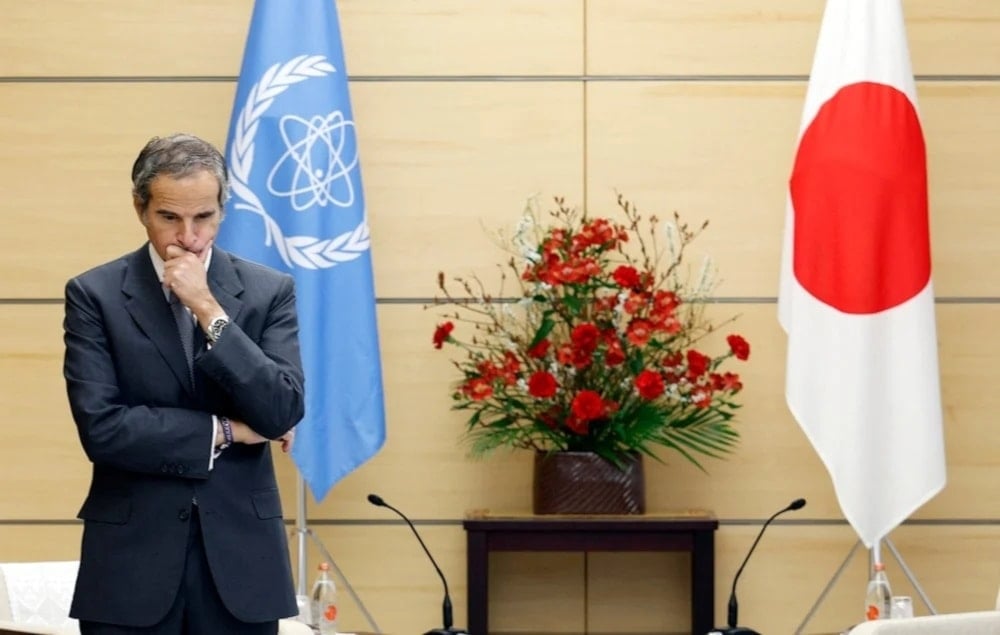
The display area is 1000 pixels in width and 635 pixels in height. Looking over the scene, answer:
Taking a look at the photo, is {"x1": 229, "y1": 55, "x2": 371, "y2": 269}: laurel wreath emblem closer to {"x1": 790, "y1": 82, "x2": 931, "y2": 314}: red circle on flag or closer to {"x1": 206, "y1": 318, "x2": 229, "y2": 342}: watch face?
{"x1": 790, "y1": 82, "x2": 931, "y2": 314}: red circle on flag

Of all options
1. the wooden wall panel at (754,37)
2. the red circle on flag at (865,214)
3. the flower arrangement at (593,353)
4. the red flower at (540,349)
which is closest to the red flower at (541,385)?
the flower arrangement at (593,353)

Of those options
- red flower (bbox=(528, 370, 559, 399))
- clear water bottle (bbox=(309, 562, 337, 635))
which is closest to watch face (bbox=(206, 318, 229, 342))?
clear water bottle (bbox=(309, 562, 337, 635))

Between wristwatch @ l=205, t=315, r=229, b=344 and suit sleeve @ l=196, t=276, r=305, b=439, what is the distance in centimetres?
1

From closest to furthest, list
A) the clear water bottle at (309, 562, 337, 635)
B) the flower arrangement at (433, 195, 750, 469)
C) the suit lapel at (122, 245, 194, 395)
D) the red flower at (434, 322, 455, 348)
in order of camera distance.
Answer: the suit lapel at (122, 245, 194, 395), the clear water bottle at (309, 562, 337, 635), the flower arrangement at (433, 195, 750, 469), the red flower at (434, 322, 455, 348)

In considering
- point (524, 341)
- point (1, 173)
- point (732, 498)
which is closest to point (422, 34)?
point (524, 341)

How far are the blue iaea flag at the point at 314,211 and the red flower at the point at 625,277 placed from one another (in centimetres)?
84

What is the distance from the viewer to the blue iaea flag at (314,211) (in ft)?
16.3

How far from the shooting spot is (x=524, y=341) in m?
5.17

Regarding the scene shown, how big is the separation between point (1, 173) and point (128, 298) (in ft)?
10.2

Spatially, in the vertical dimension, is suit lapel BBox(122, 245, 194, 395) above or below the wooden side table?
above

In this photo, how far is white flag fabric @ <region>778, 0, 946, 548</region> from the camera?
487 cm

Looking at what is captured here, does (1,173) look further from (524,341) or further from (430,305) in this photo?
(524,341)

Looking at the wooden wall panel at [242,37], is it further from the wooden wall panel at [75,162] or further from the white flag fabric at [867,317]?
the white flag fabric at [867,317]

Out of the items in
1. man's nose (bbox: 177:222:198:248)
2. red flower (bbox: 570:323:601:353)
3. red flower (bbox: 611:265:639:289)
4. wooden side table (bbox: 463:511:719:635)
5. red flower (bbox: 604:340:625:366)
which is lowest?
wooden side table (bbox: 463:511:719:635)
